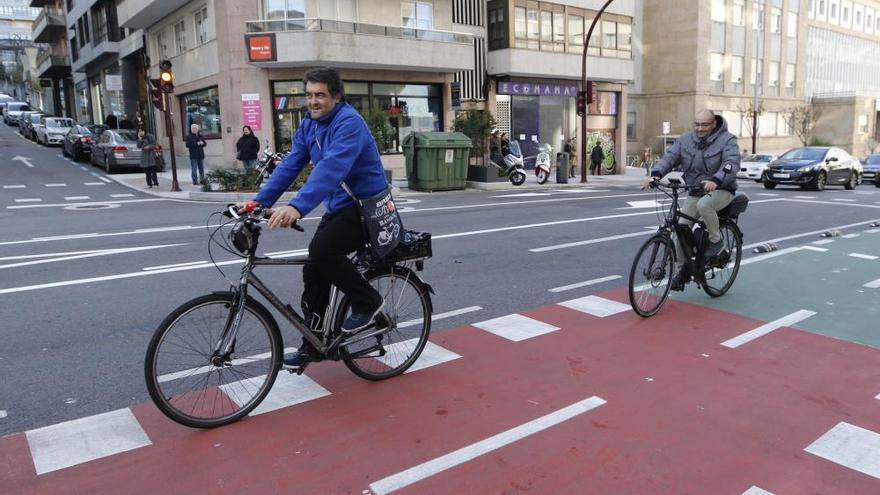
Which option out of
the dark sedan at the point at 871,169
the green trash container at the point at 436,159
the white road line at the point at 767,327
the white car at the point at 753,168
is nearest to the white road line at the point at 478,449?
the white road line at the point at 767,327

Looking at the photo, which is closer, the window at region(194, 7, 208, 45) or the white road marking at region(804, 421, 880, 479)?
the white road marking at region(804, 421, 880, 479)

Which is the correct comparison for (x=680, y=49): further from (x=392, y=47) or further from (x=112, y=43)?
(x=112, y=43)

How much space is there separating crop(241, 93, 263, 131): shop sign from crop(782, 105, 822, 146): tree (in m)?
42.4

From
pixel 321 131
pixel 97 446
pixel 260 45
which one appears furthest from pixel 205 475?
pixel 260 45

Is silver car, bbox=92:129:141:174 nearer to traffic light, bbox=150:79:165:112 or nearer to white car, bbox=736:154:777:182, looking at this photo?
traffic light, bbox=150:79:165:112

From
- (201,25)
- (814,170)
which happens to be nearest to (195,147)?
(201,25)

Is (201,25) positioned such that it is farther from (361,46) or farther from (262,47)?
(361,46)

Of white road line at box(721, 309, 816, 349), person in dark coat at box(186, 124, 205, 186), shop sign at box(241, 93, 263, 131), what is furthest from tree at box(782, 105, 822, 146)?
white road line at box(721, 309, 816, 349)

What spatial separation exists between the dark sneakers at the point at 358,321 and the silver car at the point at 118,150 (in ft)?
68.7

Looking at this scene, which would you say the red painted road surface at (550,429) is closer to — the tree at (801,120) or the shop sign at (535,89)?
the shop sign at (535,89)

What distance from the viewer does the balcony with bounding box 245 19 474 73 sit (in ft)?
70.7

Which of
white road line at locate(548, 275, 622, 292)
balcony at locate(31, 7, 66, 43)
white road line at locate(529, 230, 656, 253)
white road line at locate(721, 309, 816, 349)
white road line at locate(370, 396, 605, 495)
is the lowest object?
white road line at locate(370, 396, 605, 495)

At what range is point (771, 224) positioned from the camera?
38.8 feet

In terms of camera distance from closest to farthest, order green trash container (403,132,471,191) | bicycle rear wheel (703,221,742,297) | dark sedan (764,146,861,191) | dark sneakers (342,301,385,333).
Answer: dark sneakers (342,301,385,333)
bicycle rear wheel (703,221,742,297)
green trash container (403,132,471,191)
dark sedan (764,146,861,191)
